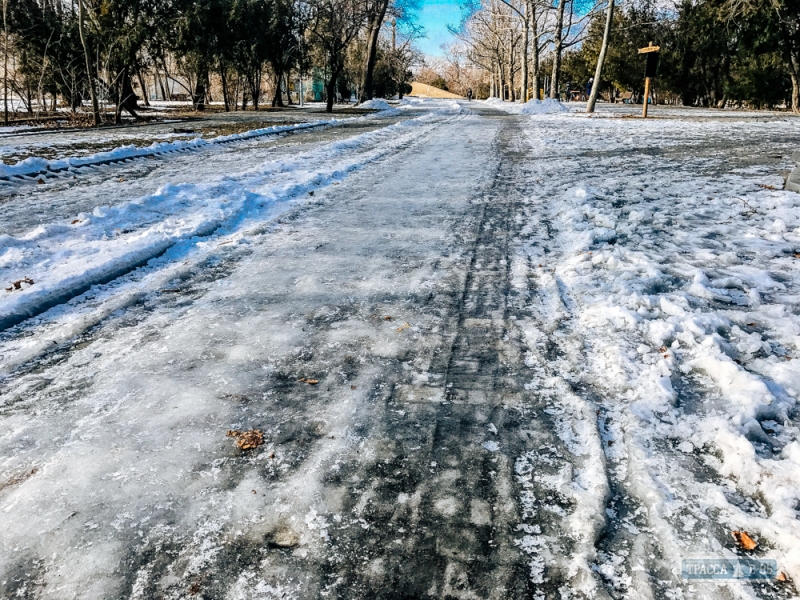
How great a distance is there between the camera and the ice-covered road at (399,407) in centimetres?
155

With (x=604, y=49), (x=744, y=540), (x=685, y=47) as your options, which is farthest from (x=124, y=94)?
(x=685, y=47)

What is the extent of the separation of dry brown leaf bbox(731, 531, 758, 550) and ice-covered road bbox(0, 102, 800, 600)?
0.02 metres

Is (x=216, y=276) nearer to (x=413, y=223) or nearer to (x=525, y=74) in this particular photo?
(x=413, y=223)

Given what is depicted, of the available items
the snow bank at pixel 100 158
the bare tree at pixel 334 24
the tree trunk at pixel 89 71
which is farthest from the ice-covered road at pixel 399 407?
the bare tree at pixel 334 24

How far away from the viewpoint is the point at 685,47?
32.5 meters

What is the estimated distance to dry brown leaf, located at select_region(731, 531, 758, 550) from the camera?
5.13 ft

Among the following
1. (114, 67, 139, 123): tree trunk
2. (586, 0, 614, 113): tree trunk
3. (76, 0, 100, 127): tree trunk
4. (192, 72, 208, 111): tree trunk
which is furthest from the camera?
(192, 72, 208, 111): tree trunk

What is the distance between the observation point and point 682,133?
12781mm

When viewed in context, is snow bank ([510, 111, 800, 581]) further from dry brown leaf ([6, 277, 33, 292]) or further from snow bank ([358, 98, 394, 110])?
snow bank ([358, 98, 394, 110])

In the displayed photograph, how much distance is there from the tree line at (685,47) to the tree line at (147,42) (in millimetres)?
9287

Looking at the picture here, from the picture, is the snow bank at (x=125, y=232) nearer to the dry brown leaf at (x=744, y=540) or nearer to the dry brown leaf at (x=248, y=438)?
the dry brown leaf at (x=248, y=438)

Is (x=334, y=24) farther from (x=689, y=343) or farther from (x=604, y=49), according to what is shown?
(x=689, y=343)

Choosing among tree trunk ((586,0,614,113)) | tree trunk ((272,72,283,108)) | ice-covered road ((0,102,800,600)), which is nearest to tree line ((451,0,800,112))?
tree trunk ((586,0,614,113))

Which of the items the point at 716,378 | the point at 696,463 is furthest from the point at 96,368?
the point at 716,378
